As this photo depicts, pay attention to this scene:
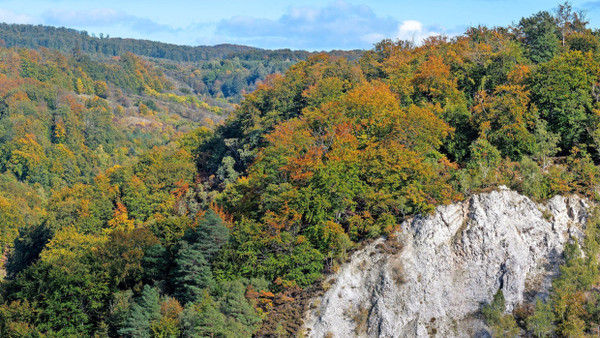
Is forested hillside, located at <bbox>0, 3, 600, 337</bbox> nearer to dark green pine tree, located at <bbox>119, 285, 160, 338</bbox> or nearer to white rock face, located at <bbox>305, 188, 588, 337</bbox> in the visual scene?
dark green pine tree, located at <bbox>119, 285, 160, 338</bbox>

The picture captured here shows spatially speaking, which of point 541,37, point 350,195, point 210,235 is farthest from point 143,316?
point 541,37

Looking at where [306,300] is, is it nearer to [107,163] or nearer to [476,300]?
[476,300]

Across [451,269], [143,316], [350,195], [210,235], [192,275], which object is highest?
[350,195]

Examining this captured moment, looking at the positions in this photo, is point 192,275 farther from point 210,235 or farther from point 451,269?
point 451,269

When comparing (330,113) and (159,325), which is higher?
(330,113)

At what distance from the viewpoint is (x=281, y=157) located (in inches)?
1996

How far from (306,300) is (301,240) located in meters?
4.31

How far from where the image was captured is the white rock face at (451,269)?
40.8 metres

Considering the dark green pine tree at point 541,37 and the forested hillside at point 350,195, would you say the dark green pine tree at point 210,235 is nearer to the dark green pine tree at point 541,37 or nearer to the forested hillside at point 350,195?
the forested hillside at point 350,195

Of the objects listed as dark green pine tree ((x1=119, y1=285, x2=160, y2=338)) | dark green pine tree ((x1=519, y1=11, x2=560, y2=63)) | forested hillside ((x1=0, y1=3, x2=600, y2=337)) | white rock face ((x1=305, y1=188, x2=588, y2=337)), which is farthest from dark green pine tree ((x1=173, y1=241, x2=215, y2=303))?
dark green pine tree ((x1=519, y1=11, x2=560, y2=63))

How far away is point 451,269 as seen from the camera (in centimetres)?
4222

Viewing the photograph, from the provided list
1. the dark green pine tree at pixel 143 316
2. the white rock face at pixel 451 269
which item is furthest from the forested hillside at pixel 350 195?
the white rock face at pixel 451 269

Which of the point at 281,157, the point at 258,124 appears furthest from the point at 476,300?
the point at 258,124

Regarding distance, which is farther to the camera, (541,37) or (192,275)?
(541,37)
